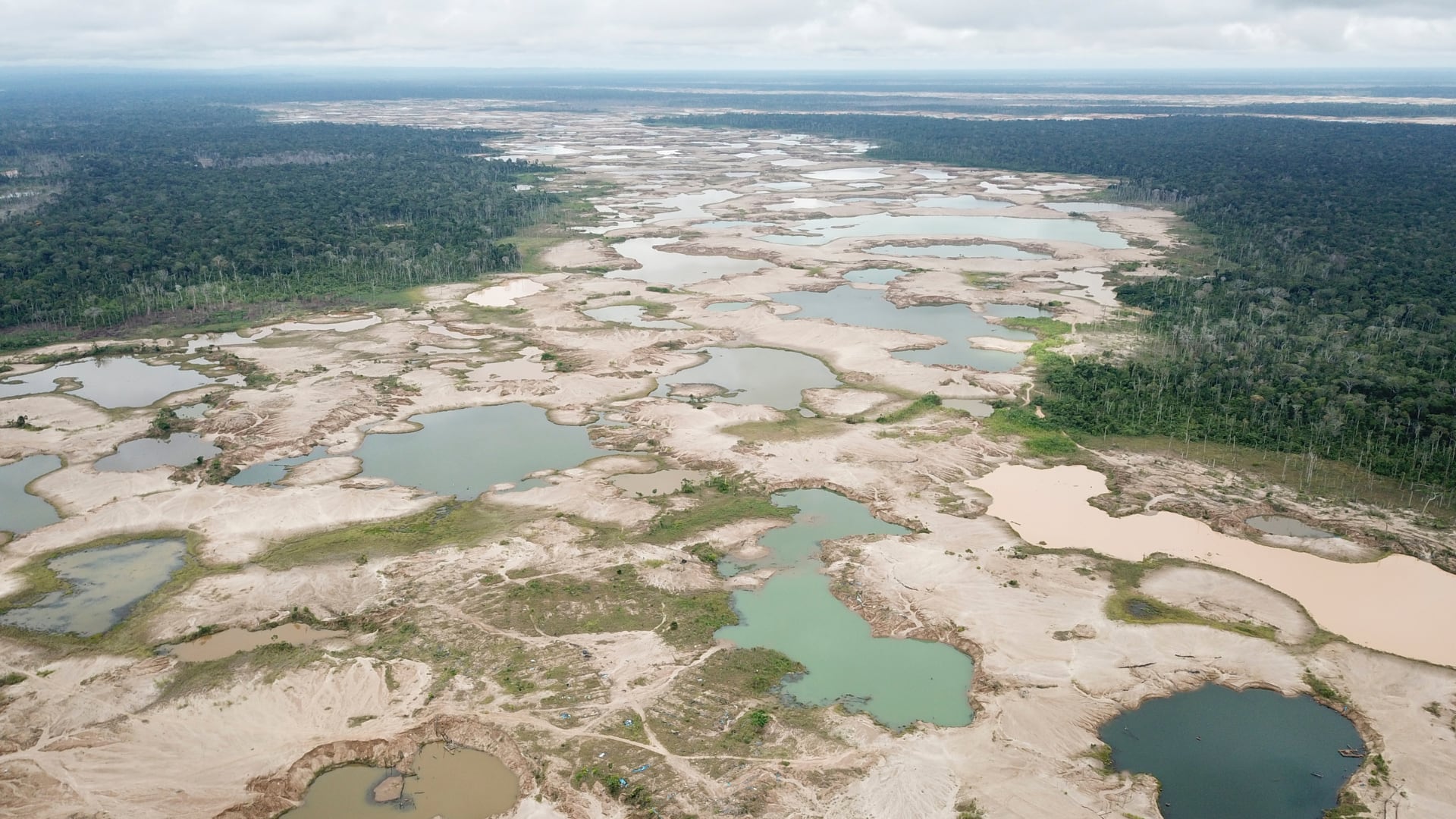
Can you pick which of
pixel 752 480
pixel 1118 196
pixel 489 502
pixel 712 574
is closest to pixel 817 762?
pixel 712 574

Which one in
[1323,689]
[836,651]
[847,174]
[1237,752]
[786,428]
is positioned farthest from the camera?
[847,174]

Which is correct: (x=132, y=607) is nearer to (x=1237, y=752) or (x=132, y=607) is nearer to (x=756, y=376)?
(x=756, y=376)

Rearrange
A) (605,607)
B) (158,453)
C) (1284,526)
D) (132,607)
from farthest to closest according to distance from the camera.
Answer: (158,453), (1284,526), (132,607), (605,607)

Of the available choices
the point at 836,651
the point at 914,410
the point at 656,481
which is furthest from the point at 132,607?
the point at 914,410

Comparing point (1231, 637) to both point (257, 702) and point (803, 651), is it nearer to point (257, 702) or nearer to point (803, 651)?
point (803, 651)

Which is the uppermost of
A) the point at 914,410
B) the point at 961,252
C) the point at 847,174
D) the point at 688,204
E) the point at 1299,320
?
the point at 847,174

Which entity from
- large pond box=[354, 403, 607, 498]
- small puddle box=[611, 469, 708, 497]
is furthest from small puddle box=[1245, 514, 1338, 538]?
large pond box=[354, 403, 607, 498]
